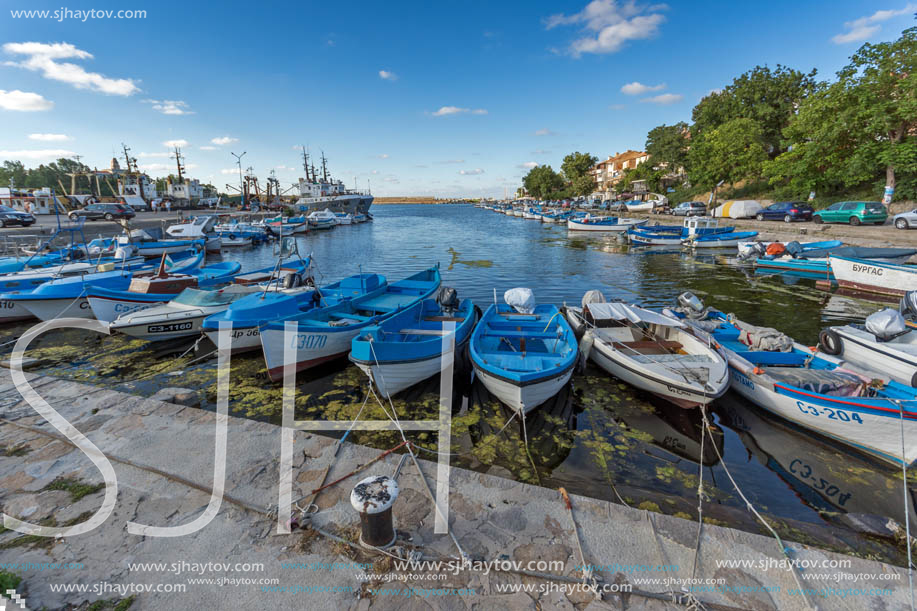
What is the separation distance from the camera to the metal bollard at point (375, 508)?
12.3 ft

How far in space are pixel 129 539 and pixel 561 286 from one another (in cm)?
2103

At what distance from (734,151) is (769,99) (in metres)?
13.4

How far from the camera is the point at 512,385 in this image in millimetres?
7191

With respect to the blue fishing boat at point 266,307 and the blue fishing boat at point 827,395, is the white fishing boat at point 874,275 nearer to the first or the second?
the blue fishing boat at point 827,395

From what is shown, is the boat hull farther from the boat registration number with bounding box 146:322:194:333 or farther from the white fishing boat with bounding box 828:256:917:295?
the white fishing boat with bounding box 828:256:917:295

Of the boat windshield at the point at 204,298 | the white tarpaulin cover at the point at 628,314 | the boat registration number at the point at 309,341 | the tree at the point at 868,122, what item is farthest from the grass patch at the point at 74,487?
the tree at the point at 868,122

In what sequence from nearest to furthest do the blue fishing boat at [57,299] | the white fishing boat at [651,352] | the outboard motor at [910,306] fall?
1. the white fishing boat at [651,352]
2. the outboard motor at [910,306]
3. the blue fishing boat at [57,299]

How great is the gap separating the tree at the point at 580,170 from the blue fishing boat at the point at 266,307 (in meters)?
91.7

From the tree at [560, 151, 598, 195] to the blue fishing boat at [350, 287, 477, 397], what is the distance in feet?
302

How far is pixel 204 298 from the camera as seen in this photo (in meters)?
12.0

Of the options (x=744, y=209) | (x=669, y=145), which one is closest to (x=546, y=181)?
(x=669, y=145)

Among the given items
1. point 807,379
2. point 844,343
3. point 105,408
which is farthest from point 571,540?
point 844,343

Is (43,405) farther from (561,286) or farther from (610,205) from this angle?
(610,205)

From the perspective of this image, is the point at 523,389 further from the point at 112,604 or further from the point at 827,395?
the point at 112,604
